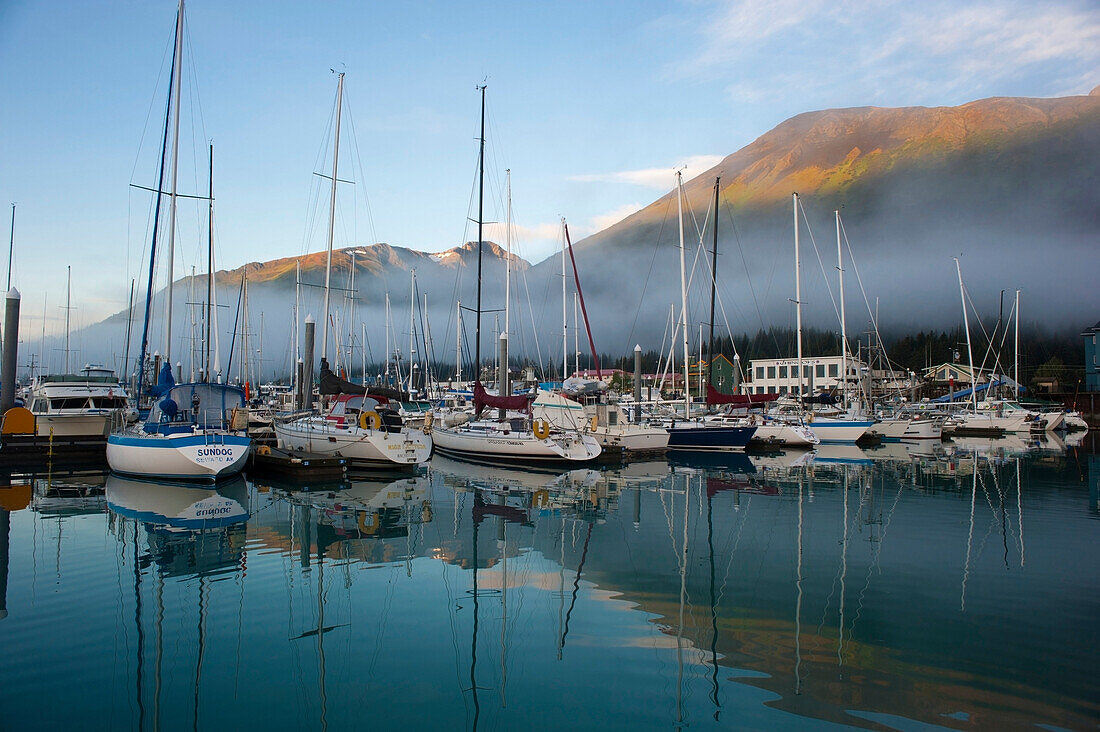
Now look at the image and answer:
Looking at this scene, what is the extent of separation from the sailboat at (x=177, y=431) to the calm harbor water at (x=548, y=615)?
2485 millimetres

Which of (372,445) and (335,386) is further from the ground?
(335,386)

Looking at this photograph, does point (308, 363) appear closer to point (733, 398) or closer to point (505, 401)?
point (505, 401)

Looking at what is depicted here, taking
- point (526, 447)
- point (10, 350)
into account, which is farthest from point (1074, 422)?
point (10, 350)

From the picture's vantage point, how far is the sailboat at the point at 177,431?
70.7ft

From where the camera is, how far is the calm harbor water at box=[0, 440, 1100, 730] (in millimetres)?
6730

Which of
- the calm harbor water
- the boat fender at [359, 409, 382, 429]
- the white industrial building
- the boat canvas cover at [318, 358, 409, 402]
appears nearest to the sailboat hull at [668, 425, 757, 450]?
the boat canvas cover at [318, 358, 409, 402]

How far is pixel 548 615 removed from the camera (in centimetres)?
969

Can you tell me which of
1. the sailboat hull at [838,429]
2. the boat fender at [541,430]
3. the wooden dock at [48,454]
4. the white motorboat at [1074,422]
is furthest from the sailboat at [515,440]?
the white motorboat at [1074,422]

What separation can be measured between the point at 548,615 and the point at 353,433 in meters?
17.9

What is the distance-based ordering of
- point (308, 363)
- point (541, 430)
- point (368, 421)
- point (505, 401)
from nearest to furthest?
1. point (368, 421)
2. point (308, 363)
3. point (541, 430)
4. point (505, 401)

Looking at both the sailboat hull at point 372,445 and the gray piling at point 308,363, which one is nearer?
the sailboat hull at point 372,445

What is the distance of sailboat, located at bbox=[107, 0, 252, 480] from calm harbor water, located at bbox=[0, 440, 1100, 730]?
2485 mm

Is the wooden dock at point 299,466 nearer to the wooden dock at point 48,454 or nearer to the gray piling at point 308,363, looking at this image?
the gray piling at point 308,363

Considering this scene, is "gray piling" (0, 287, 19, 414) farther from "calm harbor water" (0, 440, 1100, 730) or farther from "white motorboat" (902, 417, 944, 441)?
"white motorboat" (902, 417, 944, 441)
